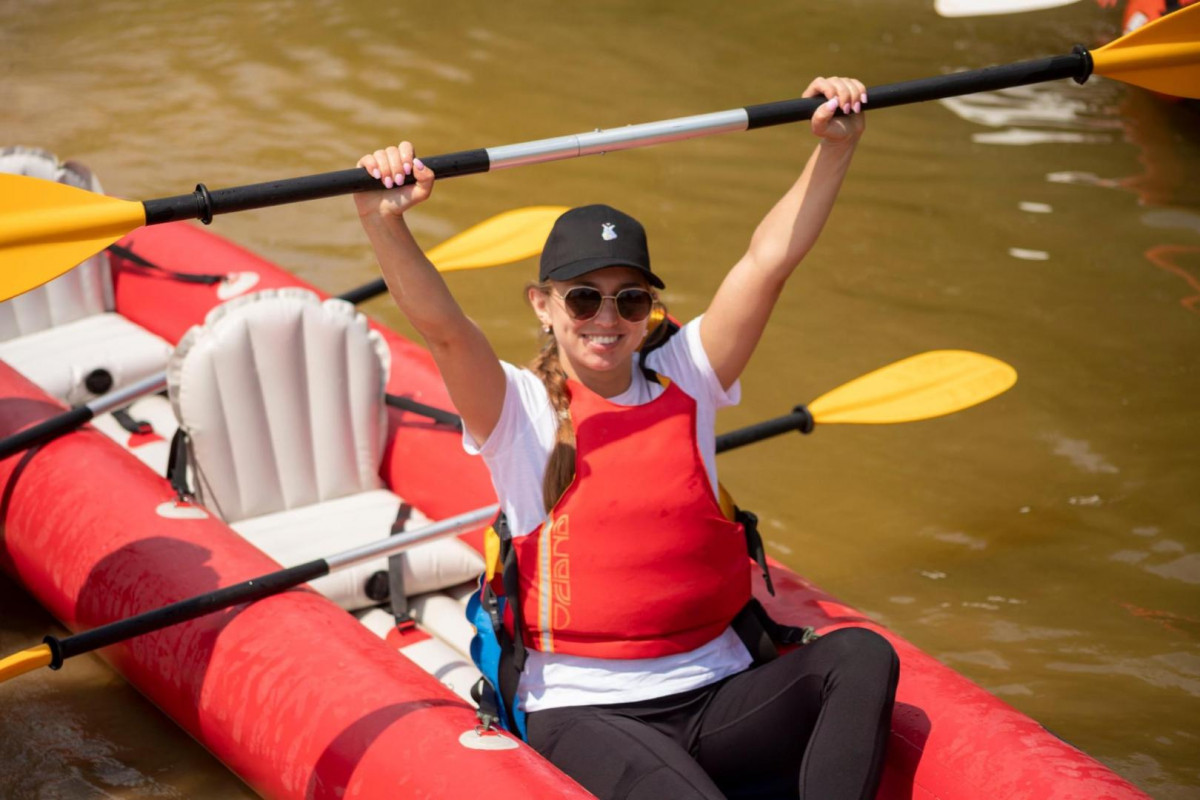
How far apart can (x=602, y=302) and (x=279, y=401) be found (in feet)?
4.02

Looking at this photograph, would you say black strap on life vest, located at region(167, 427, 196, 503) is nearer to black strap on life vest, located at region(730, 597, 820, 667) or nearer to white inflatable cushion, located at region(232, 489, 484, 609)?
white inflatable cushion, located at region(232, 489, 484, 609)

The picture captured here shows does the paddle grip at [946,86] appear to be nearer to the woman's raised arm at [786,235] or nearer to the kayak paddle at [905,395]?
the woman's raised arm at [786,235]

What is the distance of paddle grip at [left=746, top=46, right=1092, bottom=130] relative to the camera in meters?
2.33

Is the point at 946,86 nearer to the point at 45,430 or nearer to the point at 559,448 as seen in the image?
the point at 559,448

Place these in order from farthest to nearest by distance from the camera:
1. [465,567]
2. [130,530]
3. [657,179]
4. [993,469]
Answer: [657,179], [993,469], [465,567], [130,530]

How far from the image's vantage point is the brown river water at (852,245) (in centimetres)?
329

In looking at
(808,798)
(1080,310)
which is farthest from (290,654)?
(1080,310)

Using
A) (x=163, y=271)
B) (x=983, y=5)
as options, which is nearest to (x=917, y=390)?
(x=983, y=5)

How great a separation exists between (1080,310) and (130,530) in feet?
11.5

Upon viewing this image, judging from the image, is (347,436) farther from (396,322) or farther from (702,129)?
(396,322)

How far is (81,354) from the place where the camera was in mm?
3871

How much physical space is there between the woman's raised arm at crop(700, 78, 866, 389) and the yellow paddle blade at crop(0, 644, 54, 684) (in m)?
1.32

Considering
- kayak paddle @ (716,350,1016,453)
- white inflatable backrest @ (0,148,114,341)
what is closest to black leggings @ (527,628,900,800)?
kayak paddle @ (716,350,1016,453)

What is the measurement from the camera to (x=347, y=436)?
10.9ft
